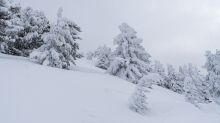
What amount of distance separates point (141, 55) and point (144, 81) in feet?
37.3

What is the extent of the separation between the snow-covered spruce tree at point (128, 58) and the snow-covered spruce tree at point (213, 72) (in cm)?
1054

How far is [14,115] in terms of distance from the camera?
109 inches

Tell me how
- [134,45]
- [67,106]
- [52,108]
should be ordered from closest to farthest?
[52,108]
[67,106]
[134,45]

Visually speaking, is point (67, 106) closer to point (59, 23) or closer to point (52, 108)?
point (52, 108)

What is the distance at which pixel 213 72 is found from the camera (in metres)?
17.7

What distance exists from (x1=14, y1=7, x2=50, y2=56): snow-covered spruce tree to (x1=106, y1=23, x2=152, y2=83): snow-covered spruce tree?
35.0 ft

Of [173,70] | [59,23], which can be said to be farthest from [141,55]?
[173,70]

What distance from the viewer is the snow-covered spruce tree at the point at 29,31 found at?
16.8 meters

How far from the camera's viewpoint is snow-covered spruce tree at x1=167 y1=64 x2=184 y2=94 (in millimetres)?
33525

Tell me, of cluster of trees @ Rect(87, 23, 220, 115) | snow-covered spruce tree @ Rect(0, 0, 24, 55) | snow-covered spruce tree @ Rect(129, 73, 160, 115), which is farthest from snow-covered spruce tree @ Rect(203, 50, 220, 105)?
snow-covered spruce tree @ Rect(0, 0, 24, 55)

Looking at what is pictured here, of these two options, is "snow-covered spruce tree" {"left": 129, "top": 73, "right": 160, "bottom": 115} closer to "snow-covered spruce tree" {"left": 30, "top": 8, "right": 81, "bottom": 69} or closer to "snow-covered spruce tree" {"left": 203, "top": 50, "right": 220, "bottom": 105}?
"snow-covered spruce tree" {"left": 30, "top": 8, "right": 81, "bottom": 69}

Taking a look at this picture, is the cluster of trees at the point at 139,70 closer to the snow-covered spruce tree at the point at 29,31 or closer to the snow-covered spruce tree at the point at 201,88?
the snow-covered spruce tree at the point at 201,88

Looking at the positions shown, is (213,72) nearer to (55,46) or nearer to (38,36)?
(55,46)

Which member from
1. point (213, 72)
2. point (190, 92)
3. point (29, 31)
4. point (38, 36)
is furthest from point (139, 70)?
point (29, 31)
